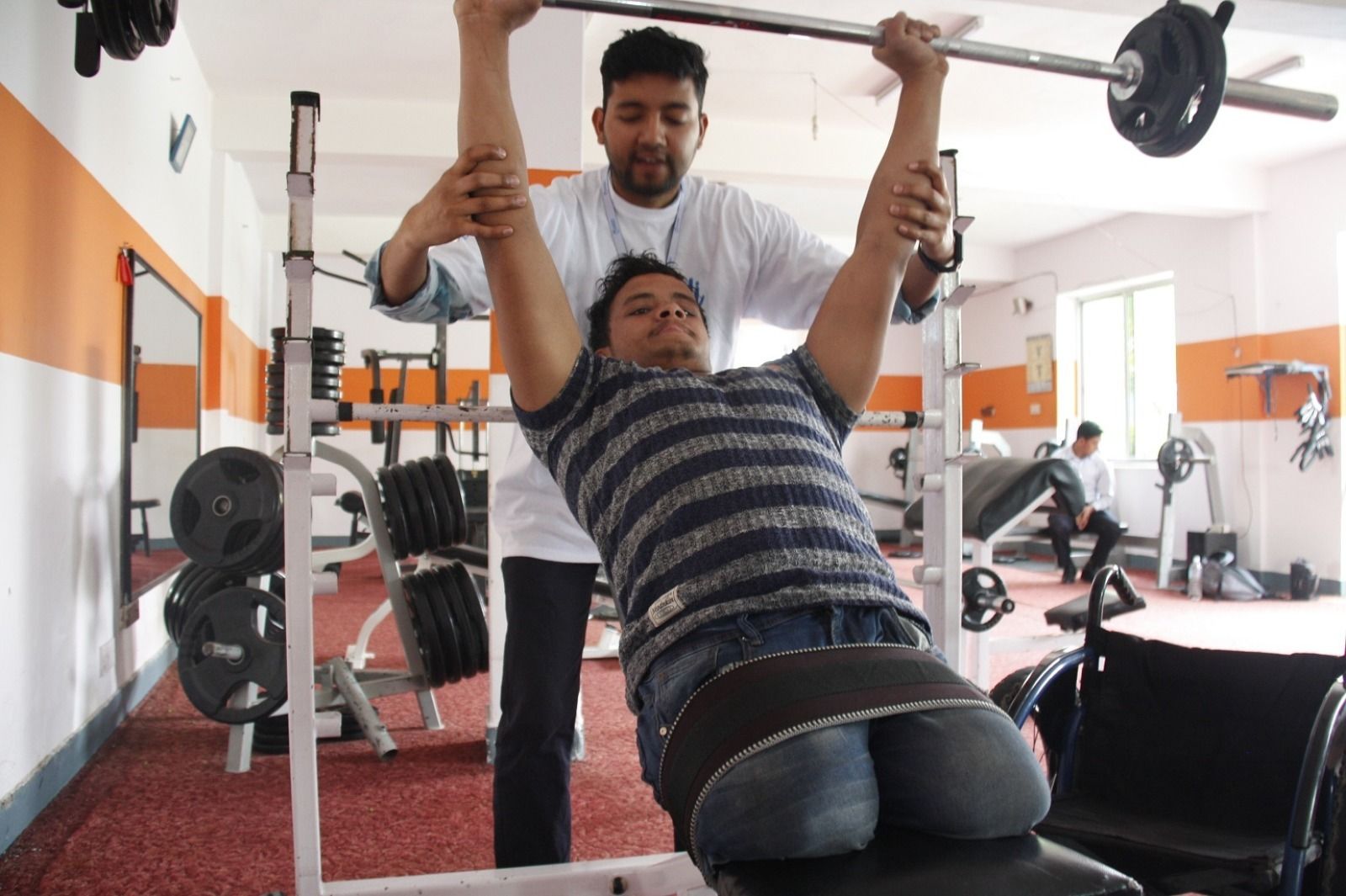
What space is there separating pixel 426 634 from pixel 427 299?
1623mm

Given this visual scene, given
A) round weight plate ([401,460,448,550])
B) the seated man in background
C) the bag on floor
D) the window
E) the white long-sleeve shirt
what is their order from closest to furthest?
round weight plate ([401,460,448,550])
the bag on floor
the seated man in background
the white long-sleeve shirt
the window

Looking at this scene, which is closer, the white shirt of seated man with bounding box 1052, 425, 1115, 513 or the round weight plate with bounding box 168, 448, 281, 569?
the round weight plate with bounding box 168, 448, 281, 569

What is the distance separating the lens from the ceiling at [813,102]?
13.8ft

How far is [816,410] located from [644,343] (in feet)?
0.85

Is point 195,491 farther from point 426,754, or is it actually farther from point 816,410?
point 816,410

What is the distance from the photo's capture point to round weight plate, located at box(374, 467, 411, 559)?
2.78m

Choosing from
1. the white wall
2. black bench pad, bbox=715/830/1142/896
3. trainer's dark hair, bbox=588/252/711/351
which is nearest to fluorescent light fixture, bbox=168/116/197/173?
the white wall

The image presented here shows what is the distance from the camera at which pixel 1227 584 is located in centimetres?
577

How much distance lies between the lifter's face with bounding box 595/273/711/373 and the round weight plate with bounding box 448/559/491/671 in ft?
5.34

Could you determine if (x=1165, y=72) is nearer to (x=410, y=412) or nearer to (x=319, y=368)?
(x=410, y=412)

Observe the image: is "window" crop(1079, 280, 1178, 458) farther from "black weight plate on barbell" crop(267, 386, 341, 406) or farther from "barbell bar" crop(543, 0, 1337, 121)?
"black weight plate on barbell" crop(267, 386, 341, 406)

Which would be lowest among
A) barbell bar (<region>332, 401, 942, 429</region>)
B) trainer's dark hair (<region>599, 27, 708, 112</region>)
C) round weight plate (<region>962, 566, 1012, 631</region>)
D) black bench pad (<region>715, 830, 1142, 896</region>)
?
Result: round weight plate (<region>962, 566, 1012, 631</region>)

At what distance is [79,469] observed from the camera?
254cm

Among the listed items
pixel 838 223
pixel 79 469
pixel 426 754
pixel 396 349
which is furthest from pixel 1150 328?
pixel 79 469
